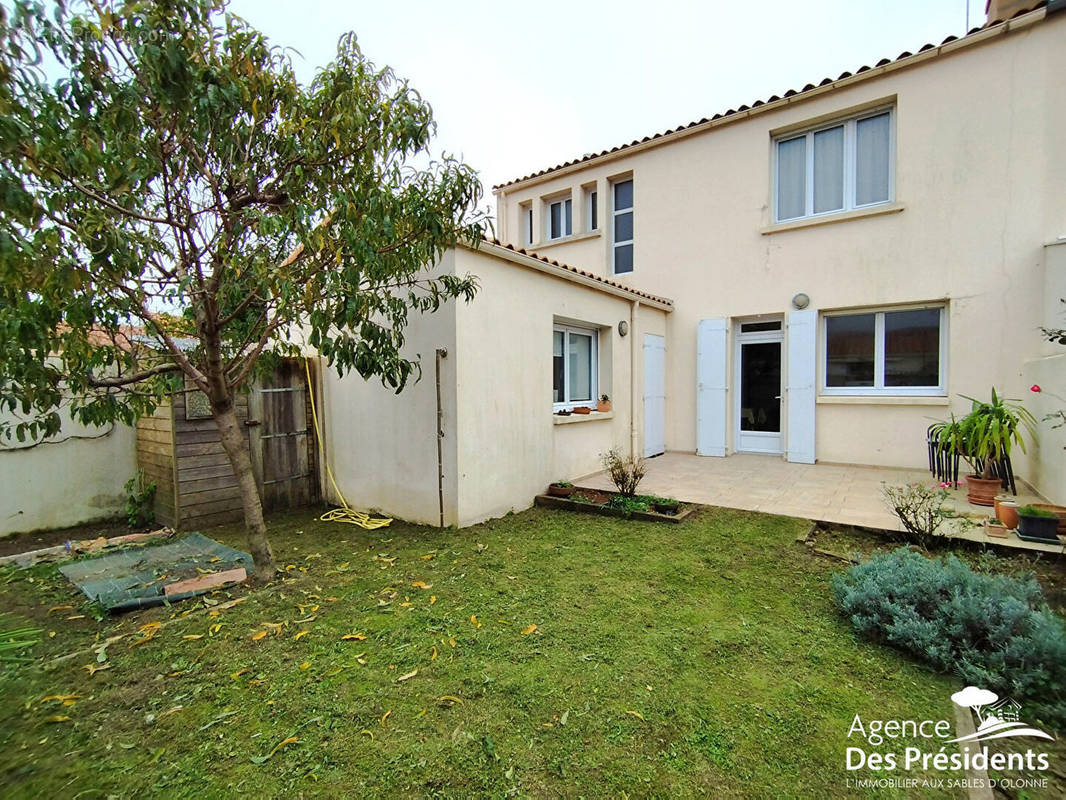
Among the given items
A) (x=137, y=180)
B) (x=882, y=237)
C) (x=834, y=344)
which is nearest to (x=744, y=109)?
(x=882, y=237)

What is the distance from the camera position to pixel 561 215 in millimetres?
11469

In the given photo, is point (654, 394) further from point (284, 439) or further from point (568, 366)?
point (284, 439)

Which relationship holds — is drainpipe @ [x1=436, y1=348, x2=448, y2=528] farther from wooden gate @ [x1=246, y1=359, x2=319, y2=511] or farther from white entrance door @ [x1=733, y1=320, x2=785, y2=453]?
white entrance door @ [x1=733, y1=320, x2=785, y2=453]

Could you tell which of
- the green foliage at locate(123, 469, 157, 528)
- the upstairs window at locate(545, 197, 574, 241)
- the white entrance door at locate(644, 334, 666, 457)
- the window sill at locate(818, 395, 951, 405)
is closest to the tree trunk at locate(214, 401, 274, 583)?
the green foliage at locate(123, 469, 157, 528)

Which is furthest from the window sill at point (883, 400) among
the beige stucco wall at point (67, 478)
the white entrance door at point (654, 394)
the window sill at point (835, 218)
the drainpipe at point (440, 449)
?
the beige stucco wall at point (67, 478)

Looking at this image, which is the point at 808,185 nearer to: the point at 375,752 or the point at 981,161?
the point at 981,161

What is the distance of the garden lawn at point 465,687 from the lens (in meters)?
1.92

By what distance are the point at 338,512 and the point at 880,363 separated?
860 centimetres

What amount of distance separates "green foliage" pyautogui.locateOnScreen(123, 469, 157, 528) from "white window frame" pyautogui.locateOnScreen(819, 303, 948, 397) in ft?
32.8

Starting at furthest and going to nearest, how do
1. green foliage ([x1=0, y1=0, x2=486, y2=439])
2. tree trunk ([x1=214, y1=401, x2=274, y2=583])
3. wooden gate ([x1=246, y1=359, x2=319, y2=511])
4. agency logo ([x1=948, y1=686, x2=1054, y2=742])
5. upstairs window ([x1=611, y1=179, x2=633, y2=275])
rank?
upstairs window ([x1=611, y1=179, x2=633, y2=275]) → wooden gate ([x1=246, y1=359, x2=319, y2=511]) → tree trunk ([x1=214, y1=401, x2=274, y2=583]) → green foliage ([x1=0, y1=0, x2=486, y2=439]) → agency logo ([x1=948, y1=686, x2=1054, y2=742])

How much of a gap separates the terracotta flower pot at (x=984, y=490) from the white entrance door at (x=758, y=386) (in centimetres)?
332

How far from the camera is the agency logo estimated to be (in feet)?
6.80

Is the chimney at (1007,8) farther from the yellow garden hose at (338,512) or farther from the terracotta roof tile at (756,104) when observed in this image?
the yellow garden hose at (338,512)

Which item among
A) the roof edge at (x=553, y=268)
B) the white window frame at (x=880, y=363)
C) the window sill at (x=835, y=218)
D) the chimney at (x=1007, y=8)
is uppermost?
the chimney at (x=1007, y=8)
